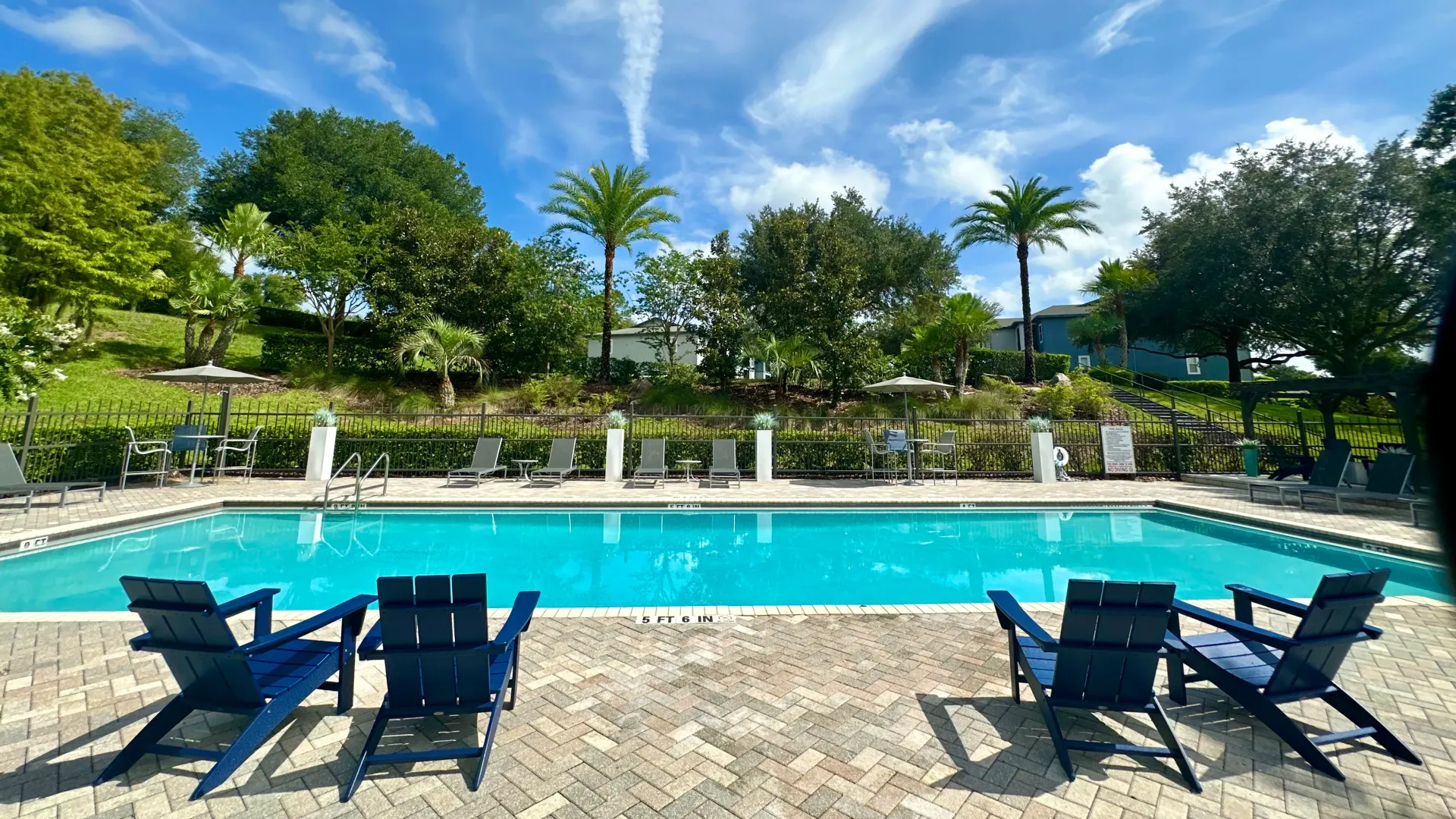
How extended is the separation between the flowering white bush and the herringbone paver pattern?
36.7 ft

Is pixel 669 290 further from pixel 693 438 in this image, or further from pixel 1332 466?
pixel 1332 466

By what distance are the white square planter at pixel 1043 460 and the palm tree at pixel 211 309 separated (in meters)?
26.9

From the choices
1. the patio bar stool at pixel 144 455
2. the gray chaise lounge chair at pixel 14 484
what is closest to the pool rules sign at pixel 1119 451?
the gray chaise lounge chair at pixel 14 484

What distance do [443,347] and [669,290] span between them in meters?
8.83

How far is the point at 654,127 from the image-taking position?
1510cm

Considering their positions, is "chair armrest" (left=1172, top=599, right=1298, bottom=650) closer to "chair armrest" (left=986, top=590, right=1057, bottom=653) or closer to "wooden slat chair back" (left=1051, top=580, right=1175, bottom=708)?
"wooden slat chair back" (left=1051, top=580, right=1175, bottom=708)

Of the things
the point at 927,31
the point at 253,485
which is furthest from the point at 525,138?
the point at 253,485

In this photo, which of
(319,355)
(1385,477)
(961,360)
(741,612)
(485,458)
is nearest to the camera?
(741,612)

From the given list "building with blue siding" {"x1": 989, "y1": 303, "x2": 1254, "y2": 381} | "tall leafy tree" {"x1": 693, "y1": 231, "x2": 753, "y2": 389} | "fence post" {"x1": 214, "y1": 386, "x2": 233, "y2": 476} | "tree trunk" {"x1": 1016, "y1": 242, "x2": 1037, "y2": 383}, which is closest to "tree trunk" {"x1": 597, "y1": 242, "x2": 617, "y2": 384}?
"tall leafy tree" {"x1": 693, "y1": 231, "x2": 753, "y2": 389}

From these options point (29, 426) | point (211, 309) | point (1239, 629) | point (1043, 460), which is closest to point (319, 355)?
point (211, 309)

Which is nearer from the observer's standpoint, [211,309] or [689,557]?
[689,557]

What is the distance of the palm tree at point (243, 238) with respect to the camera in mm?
22406

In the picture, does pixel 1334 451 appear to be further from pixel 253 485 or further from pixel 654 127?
pixel 253 485

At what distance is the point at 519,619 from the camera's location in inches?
161
